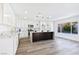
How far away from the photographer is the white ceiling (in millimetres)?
2604

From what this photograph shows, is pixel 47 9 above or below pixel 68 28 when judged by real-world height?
above

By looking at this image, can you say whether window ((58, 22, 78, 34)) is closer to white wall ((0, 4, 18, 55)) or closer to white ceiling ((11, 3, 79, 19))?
white ceiling ((11, 3, 79, 19))

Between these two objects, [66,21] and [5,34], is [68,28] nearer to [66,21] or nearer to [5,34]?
[66,21]

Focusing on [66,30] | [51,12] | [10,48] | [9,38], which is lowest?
[10,48]

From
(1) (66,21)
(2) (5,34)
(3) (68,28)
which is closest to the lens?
(2) (5,34)

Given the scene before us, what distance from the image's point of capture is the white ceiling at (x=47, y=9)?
2.60m

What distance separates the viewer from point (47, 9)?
9.51 ft

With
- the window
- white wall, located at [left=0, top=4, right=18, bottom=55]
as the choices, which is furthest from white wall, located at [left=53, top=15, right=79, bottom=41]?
white wall, located at [left=0, top=4, right=18, bottom=55]

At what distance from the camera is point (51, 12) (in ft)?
9.26

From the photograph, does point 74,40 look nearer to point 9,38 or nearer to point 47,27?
point 47,27

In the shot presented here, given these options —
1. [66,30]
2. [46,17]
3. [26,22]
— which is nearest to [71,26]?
[66,30]

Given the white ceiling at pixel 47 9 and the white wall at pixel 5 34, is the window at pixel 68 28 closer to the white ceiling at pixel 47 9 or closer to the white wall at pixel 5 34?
the white ceiling at pixel 47 9

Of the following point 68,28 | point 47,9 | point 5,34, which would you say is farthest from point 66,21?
point 5,34
